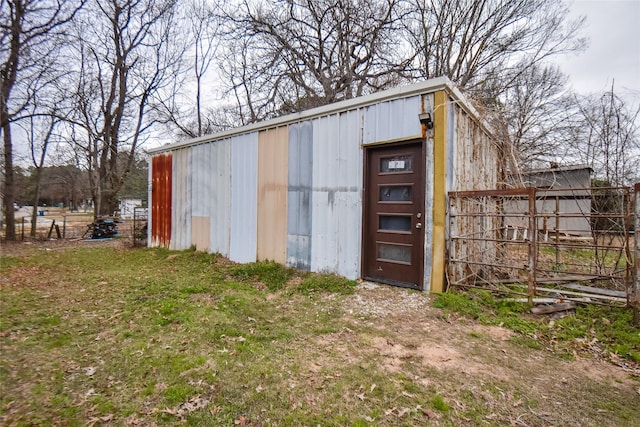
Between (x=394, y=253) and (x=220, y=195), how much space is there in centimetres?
467

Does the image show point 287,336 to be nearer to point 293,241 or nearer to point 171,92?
point 293,241

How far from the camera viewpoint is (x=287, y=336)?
11.0ft

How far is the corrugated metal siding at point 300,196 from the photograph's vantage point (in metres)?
5.85

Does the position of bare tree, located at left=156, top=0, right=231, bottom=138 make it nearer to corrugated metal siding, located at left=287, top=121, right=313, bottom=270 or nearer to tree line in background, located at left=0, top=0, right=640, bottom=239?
tree line in background, located at left=0, top=0, right=640, bottom=239

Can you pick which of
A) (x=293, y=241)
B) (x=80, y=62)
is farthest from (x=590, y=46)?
(x=80, y=62)

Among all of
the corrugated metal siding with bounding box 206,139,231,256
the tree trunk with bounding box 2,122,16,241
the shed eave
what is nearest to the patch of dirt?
the shed eave

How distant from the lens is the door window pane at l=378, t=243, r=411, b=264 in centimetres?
475

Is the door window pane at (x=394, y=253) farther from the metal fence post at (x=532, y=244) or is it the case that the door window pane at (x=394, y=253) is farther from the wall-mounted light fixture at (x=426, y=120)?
the wall-mounted light fixture at (x=426, y=120)

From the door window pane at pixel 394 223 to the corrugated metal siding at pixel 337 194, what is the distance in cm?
36

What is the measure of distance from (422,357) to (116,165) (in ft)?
60.2

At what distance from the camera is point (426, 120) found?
440 centimetres

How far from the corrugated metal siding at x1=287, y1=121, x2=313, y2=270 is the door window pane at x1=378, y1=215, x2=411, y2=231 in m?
1.43

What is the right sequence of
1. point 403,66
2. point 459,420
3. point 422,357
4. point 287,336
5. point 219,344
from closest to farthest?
1. point 459,420
2. point 422,357
3. point 219,344
4. point 287,336
5. point 403,66

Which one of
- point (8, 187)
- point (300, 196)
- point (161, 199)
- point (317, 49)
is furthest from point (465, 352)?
point (8, 187)
